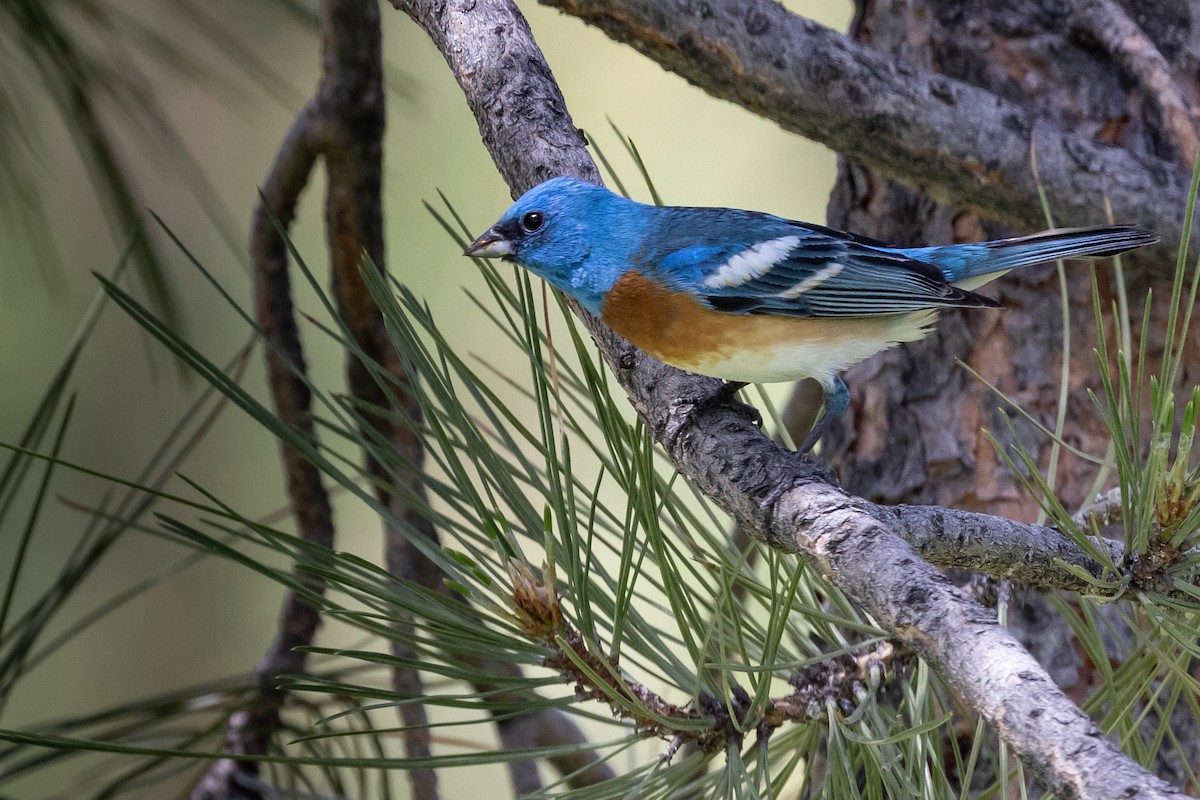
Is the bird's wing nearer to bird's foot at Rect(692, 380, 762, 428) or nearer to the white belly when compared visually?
the white belly

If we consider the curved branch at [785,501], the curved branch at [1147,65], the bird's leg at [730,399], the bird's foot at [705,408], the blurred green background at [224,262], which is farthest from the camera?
the blurred green background at [224,262]

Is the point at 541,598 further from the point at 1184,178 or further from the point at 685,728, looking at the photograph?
the point at 1184,178

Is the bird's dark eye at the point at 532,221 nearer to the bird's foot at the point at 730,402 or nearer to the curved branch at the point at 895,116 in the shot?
the curved branch at the point at 895,116

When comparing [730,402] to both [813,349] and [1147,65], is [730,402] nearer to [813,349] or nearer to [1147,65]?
[813,349]

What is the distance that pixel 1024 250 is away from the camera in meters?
2.00

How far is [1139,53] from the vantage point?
7.13 ft

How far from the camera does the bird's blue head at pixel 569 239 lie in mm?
1888

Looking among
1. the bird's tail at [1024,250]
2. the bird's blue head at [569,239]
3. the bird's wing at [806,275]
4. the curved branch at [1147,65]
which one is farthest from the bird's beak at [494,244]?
the curved branch at [1147,65]

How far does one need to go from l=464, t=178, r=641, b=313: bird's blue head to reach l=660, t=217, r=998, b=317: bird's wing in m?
0.11

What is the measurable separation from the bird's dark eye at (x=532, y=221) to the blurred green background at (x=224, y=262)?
197cm

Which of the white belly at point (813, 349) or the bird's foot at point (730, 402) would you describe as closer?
the bird's foot at point (730, 402)

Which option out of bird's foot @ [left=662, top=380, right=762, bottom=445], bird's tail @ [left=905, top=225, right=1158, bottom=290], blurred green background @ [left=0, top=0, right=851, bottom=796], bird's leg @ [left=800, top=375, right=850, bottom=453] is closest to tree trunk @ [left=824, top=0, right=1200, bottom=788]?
bird's tail @ [left=905, top=225, right=1158, bottom=290]

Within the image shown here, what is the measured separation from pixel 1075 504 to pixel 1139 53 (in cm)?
90

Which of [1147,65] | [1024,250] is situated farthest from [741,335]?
[1147,65]
